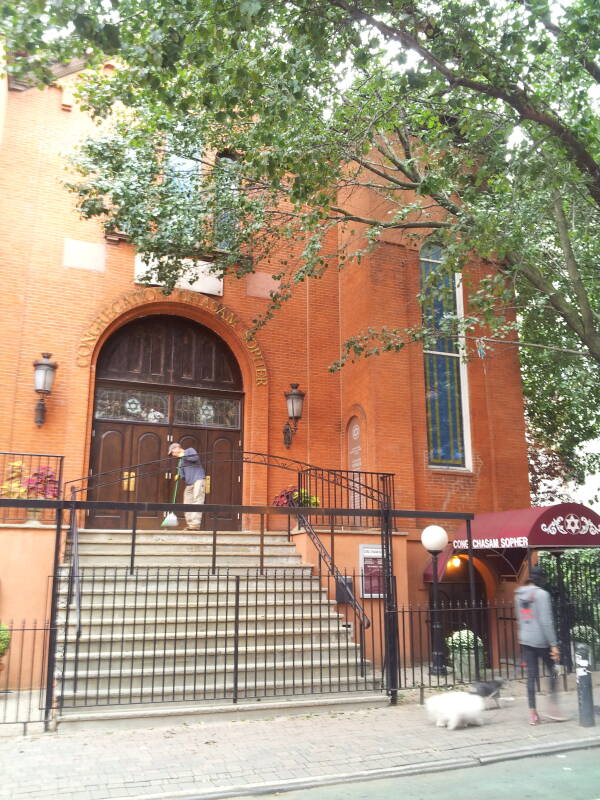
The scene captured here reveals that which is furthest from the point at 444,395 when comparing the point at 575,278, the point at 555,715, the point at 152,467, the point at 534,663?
the point at 555,715

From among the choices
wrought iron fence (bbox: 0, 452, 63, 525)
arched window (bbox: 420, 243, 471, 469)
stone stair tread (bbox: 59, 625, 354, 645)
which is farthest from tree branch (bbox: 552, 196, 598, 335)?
wrought iron fence (bbox: 0, 452, 63, 525)

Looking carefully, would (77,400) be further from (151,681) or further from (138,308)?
(151,681)

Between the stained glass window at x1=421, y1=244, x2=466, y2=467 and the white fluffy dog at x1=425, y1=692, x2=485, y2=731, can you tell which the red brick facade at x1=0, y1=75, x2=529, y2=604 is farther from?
the white fluffy dog at x1=425, y1=692, x2=485, y2=731

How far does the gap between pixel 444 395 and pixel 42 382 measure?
318 inches

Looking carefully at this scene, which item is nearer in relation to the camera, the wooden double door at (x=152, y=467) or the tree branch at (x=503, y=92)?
the tree branch at (x=503, y=92)

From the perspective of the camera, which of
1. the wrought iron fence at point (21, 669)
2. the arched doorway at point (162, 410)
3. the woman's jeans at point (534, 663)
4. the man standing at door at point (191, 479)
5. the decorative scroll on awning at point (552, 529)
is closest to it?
the woman's jeans at point (534, 663)

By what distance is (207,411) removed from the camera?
14195mm

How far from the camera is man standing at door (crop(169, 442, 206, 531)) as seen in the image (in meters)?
12.6

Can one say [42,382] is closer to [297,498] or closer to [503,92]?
[297,498]

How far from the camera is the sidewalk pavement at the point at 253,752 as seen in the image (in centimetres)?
582

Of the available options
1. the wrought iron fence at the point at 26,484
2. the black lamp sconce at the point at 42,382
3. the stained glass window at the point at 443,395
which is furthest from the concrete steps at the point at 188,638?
the stained glass window at the point at 443,395

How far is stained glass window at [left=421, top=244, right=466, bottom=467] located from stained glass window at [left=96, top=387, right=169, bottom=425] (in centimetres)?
549

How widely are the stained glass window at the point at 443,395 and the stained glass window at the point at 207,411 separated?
4074 millimetres

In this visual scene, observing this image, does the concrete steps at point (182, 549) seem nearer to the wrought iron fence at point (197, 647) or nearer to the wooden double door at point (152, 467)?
the wrought iron fence at point (197, 647)
